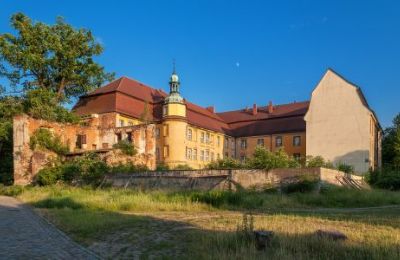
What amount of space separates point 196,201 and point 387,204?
10.5 metres

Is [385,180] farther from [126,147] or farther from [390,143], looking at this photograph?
[390,143]

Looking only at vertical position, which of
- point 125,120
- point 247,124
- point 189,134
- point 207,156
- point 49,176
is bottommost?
point 49,176

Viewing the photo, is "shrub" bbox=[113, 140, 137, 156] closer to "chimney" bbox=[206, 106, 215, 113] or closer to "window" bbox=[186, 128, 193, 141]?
"window" bbox=[186, 128, 193, 141]

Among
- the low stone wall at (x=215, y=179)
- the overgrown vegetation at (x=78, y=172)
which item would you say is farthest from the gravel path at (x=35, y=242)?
the overgrown vegetation at (x=78, y=172)

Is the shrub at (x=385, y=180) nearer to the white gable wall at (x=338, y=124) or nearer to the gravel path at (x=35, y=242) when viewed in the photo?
the white gable wall at (x=338, y=124)

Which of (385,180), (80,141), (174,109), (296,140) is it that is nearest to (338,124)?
(296,140)

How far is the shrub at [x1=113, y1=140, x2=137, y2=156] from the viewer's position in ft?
127

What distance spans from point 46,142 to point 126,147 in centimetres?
715

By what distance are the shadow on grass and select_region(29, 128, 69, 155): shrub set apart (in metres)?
26.7

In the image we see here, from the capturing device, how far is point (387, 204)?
79.3 feet

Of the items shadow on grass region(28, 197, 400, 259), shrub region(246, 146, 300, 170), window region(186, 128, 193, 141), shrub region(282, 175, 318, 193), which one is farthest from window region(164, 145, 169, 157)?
shadow on grass region(28, 197, 400, 259)

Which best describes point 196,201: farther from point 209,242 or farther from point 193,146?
point 193,146

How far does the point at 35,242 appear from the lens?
11.3m

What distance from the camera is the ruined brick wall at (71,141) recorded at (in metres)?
38.5
